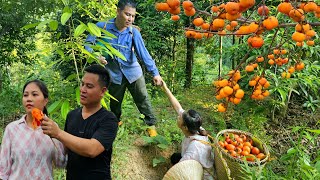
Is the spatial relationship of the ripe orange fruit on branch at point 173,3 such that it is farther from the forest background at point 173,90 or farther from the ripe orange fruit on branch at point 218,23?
the forest background at point 173,90

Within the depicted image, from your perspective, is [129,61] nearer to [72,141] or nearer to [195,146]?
[195,146]

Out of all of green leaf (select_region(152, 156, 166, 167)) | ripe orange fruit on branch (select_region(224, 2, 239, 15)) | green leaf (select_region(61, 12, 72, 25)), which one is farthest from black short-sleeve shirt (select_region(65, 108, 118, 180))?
green leaf (select_region(152, 156, 166, 167))

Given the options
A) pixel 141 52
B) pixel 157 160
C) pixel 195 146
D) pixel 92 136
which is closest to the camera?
pixel 92 136

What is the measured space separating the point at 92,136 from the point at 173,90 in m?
4.61

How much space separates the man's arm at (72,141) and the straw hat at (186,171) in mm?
1197

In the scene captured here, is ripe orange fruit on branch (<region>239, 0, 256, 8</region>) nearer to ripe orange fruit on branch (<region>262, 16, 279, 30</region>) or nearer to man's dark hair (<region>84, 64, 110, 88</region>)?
ripe orange fruit on branch (<region>262, 16, 279, 30</region>)

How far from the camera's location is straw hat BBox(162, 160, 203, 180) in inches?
104

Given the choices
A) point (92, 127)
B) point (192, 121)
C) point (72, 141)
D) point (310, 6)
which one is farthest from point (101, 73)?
point (192, 121)

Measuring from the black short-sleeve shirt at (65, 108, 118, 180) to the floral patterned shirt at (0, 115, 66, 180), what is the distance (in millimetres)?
130

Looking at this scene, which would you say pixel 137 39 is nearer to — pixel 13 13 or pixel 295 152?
pixel 295 152

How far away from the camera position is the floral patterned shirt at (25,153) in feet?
5.71

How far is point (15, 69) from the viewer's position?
9969 millimetres

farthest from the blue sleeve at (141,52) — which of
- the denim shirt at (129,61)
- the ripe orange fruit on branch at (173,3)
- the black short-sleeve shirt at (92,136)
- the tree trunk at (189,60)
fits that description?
the tree trunk at (189,60)

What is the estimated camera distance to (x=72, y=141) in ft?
4.66
